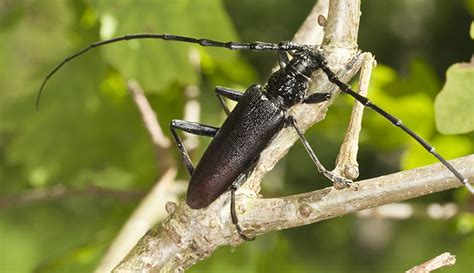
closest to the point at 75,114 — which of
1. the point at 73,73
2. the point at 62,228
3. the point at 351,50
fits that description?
the point at 73,73

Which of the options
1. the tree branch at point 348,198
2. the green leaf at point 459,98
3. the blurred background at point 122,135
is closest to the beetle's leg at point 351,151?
the tree branch at point 348,198

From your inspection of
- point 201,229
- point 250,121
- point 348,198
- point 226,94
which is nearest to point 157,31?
point 226,94

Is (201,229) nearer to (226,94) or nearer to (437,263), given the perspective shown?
(437,263)

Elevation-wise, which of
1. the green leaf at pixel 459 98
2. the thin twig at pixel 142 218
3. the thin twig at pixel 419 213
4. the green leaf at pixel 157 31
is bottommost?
the green leaf at pixel 459 98

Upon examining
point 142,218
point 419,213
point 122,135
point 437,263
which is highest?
point 122,135

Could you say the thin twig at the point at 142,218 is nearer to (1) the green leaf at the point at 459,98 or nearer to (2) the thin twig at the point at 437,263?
(1) the green leaf at the point at 459,98
